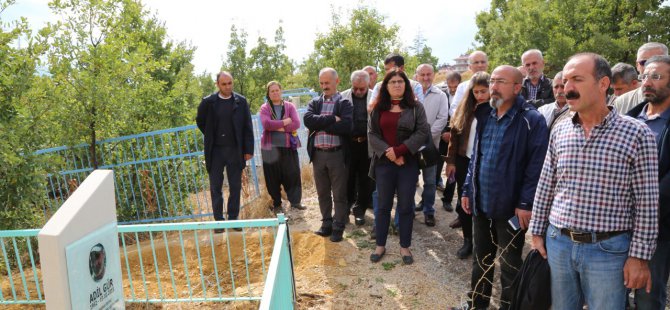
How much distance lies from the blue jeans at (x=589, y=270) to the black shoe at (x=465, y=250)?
2.12 meters

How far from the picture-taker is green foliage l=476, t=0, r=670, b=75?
11.9 m

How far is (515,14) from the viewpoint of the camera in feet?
65.8

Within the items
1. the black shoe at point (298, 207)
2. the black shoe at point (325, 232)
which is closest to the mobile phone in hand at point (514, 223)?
the black shoe at point (325, 232)

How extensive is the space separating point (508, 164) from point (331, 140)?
93.0 inches

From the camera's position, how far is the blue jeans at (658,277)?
2.75 m

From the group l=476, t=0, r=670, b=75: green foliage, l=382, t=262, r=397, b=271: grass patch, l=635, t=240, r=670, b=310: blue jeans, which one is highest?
l=476, t=0, r=670, b=75: green foliage

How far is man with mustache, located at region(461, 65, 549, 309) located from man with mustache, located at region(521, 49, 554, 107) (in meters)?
2.07

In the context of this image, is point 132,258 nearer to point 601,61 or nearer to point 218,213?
point 218,213

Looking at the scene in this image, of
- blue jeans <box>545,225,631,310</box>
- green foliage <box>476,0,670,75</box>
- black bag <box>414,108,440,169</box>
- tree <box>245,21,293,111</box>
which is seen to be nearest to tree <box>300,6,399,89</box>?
tree <box>245,21,293,111</box>

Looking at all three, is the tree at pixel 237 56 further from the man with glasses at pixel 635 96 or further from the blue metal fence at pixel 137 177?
the man with glasses at pixel 635 96

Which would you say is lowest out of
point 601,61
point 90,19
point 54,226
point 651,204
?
point 651,204

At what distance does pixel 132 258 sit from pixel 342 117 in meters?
3.19

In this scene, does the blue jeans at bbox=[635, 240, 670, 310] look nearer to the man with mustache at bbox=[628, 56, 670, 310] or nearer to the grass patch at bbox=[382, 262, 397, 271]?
the man with mustache at bbox=[628, 56, 670, 310]

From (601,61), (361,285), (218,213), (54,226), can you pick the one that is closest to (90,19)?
(218,213)
